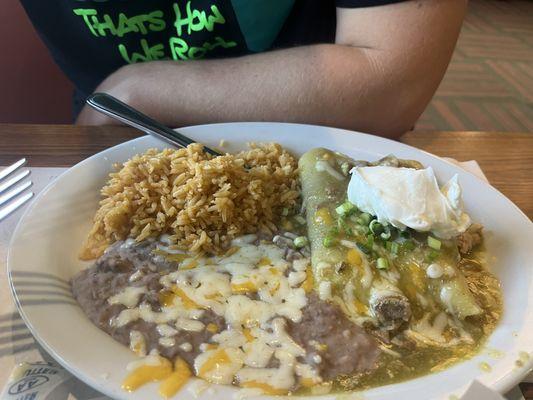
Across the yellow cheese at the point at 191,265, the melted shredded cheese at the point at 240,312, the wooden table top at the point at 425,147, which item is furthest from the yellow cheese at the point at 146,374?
the wooden table top at the point at 425,147

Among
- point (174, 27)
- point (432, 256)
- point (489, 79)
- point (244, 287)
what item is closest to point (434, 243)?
point (432, 256)

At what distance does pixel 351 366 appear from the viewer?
0.79 meters

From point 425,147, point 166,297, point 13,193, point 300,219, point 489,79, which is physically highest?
point 13,193

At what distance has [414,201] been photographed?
36.0 inches

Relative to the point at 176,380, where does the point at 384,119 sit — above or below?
below

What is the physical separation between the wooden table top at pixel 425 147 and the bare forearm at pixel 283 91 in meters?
0.12

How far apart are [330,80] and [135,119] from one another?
518 millimetres

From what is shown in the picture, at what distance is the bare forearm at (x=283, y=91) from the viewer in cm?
139

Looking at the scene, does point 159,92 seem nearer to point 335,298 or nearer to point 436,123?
point 335,298

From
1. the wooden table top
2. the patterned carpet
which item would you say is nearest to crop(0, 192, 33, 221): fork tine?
the wooden table top

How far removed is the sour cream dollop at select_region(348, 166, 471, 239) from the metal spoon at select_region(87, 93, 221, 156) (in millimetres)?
441

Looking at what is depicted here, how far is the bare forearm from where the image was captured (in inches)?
54.9

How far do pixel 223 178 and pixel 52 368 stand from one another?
18.7 inches

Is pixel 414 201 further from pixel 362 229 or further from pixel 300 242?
pixel 300 242
